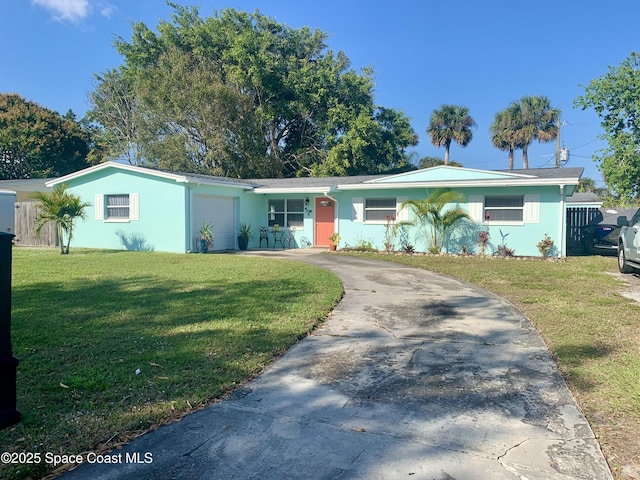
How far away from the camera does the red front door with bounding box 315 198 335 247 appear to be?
18219 mm

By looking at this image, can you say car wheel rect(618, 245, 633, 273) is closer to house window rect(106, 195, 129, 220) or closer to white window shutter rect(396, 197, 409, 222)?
white window shutter rect(396, 197, 409, 222)

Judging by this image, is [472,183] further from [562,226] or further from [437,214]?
[562,226]

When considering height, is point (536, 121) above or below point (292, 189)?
above

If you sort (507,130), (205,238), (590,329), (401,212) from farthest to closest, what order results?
(507,130) → (401,212) → (205,238) → (590,329)

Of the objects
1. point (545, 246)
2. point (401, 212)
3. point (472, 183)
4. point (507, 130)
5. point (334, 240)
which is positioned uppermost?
point (507, 130)

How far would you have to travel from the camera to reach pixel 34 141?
1342 inches

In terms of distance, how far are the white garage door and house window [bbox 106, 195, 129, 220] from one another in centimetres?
283

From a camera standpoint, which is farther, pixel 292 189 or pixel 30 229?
pixel 30 229

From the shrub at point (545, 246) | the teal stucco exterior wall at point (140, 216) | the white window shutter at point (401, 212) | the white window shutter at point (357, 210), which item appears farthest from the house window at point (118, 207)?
the shrub at point (545, 246)

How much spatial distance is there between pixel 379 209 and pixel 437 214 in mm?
2492

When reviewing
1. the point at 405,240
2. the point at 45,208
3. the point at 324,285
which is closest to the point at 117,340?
the point at 324,285

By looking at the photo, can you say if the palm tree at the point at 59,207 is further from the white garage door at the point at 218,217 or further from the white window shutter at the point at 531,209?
the white window shutter at the point at 531,209

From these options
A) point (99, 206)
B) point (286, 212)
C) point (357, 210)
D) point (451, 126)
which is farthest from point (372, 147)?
point (99, 206)

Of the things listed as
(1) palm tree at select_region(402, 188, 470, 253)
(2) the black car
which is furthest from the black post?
(2) the black car
